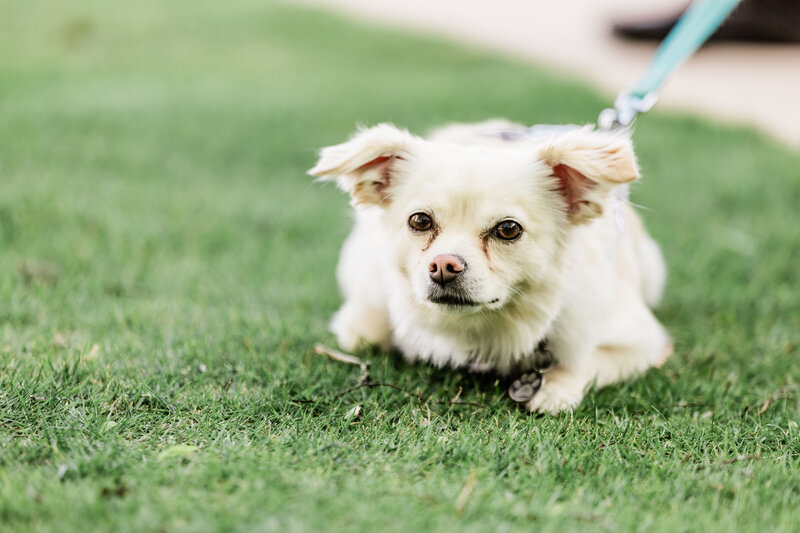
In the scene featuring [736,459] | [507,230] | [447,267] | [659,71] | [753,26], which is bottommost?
[736,459]

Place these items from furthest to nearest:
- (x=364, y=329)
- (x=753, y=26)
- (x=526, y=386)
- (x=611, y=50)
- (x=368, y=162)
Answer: (x=753, y=26) → (x=611, y=50) → (x=364, y=329) → (x=526, y=386) → (x=368, y=162)

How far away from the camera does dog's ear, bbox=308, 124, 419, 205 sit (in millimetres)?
2715

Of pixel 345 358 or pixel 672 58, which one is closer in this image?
pixel 345 358

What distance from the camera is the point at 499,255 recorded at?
8.68 feet

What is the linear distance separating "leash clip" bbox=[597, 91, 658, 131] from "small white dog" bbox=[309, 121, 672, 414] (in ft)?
1.41

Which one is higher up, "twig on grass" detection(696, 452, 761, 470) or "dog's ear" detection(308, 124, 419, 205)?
Result: "dog's ear" detection(308, 124, 419, 205)

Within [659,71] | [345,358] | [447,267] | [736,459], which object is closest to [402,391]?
[345,358]

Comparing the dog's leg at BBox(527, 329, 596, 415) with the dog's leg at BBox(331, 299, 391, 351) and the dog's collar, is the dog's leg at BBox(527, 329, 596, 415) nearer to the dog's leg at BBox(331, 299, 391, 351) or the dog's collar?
the dog's collar

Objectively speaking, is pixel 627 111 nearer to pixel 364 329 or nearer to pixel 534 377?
pixel 534 377

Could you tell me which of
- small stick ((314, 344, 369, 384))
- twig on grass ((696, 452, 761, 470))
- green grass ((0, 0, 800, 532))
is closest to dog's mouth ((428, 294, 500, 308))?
green grass ((0, 0, 800, 532))

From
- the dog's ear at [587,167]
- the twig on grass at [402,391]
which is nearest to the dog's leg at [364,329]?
the twig on grass at [402,391]

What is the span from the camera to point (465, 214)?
2652 mm

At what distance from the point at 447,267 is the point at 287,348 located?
1027mm

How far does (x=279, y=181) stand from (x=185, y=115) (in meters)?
1.30
